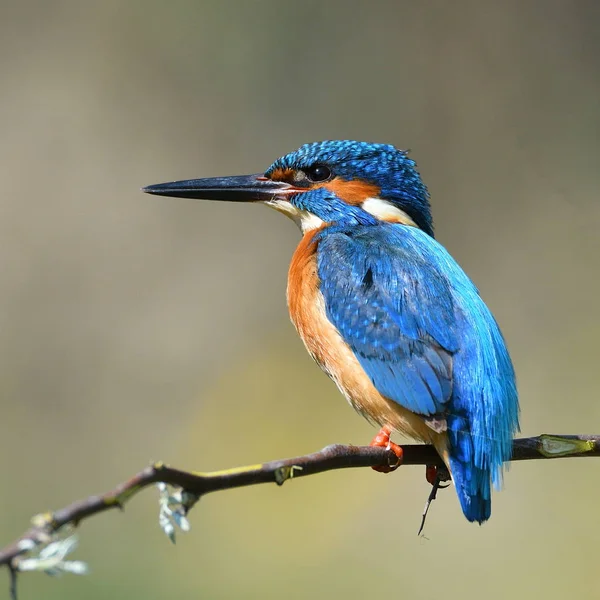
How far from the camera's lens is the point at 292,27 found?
16.4 ft

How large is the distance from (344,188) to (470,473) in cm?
93

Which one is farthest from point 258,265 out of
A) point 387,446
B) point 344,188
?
point 387,446

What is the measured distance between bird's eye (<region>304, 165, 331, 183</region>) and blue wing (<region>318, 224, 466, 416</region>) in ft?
1.14

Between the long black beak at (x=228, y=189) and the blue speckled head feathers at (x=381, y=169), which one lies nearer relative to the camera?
the blue speckled head feathers at (x=381, y=169)

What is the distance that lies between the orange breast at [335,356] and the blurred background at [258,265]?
1.28 metres

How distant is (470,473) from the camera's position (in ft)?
5.95

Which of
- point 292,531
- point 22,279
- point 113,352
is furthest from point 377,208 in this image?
point 22,279

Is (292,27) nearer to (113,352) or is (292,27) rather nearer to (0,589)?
(113,352)

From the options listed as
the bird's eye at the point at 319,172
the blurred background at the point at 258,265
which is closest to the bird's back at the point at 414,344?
the bird's eye at the point at 319,172

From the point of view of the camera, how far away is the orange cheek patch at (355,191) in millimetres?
2461

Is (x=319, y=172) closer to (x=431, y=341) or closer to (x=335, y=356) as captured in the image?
(x=335, y=356)

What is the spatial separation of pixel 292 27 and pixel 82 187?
1399 millimetres

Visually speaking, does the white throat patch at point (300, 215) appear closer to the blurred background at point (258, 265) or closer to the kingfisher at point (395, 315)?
the kingfisher at point (395, 315)

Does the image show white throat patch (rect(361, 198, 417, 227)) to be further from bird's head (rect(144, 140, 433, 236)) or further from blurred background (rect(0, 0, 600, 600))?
blurred background (rect(0, 0, 600, 600))
